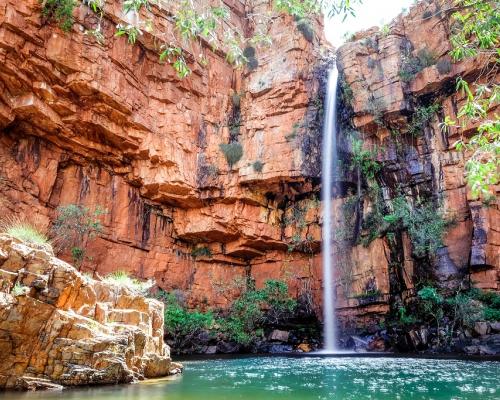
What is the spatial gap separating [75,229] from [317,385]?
1554 centimetres

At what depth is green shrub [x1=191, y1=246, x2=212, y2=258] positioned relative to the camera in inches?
1013

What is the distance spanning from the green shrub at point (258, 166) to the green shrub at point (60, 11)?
39.8 feet

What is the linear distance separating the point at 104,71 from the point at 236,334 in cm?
1552

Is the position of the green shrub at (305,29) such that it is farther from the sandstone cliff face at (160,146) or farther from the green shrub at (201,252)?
the green shrub at (201,252)

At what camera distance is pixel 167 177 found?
22.9 meters

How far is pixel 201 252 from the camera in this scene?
25.8m

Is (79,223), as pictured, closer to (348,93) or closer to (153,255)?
(153,255)

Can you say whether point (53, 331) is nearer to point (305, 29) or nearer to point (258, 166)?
point (258, 166)

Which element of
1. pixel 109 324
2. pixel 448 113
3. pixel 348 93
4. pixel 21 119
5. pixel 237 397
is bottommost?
pixel 237 397

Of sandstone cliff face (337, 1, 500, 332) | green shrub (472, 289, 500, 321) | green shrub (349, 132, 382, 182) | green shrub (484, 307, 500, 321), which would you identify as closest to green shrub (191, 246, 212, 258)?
sandstone cliff face (337, 1, 500, 332)

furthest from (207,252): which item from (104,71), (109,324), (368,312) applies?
Result: (109,324)

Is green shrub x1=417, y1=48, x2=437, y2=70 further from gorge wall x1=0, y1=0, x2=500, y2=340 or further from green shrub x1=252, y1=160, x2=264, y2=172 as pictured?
green shrub x1=252, y1=160, x2=264, y2=172

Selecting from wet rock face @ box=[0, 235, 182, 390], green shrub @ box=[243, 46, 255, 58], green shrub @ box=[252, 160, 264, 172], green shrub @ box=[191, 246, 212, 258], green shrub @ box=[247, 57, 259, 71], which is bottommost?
wet rock face @ box=[0, 235, 182, 390]

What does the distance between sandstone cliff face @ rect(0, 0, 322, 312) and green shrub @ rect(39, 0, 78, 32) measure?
397mm
